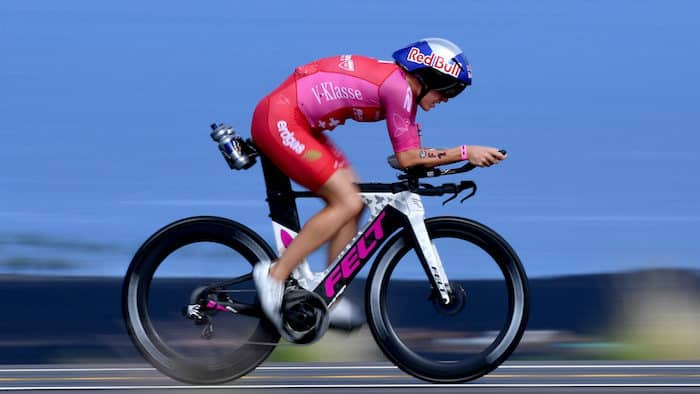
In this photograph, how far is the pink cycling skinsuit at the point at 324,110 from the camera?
351 inches

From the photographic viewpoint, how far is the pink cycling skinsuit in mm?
8922

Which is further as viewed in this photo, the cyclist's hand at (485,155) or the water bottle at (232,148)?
the water bottle at (232,148)

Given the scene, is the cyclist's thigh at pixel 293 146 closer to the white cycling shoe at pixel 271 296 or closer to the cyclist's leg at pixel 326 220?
the cyclist's leg at pixel 326 220

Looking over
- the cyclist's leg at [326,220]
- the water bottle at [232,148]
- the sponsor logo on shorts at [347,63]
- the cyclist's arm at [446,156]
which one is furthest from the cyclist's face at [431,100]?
the water bottle at [232,148]

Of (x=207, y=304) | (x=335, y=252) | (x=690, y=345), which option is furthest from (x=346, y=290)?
(x=690, y=345)

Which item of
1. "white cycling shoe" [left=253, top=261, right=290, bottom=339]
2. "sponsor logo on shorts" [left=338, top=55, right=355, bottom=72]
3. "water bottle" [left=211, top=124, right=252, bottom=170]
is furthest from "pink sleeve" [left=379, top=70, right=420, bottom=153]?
"white cycling shoe" [left=253, top=261, right=290, bottom=339]

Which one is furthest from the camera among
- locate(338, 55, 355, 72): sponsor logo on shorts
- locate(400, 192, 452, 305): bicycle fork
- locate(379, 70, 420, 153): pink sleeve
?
locate(400, 192, 452, 305): bicycle fork

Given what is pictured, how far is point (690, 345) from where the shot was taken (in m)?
17.3

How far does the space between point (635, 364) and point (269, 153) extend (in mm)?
3374

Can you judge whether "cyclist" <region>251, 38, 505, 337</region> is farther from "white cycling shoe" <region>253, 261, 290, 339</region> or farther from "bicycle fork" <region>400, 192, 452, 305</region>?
"bicycle fork" <region>400, 192, 452, 305</region>

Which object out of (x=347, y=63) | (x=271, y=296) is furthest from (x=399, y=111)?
(x=271, y=296)

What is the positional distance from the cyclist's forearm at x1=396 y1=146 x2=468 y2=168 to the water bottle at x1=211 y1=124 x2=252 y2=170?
88 cm

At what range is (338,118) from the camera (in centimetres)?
911

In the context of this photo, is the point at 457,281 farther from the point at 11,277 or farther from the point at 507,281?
the point at 11,277
